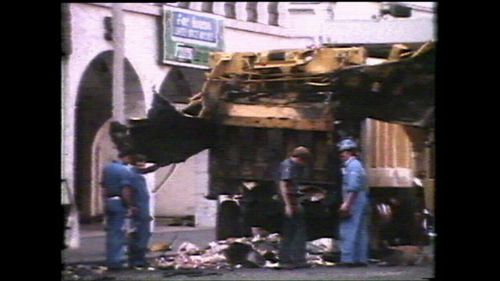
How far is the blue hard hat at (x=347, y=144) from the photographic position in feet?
20.4

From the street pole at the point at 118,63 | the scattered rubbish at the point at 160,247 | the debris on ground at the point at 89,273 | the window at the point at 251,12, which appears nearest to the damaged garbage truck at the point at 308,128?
the street pole at the point at 118,63

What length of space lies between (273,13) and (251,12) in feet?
0.51

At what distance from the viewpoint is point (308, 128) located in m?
6.22

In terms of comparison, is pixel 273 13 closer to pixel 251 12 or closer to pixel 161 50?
pixel 251 12

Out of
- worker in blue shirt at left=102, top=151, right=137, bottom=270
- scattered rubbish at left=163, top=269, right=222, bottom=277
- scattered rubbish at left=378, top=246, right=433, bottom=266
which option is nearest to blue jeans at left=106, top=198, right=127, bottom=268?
worker in blue shirt at left=102, top=151, right=137, bottom=270

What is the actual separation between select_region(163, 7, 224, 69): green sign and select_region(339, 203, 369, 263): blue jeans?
4.47 feet

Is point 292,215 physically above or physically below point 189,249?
above

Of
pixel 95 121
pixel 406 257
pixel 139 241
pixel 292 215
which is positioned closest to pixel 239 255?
pixel 292 215

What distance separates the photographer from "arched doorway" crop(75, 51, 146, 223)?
624 centimetres

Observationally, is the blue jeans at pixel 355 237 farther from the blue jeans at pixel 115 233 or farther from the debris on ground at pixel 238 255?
the blue jeans at pixel 115 233

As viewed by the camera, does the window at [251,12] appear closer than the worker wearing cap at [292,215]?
Yes

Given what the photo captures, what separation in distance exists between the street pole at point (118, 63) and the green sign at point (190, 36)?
0.28m
